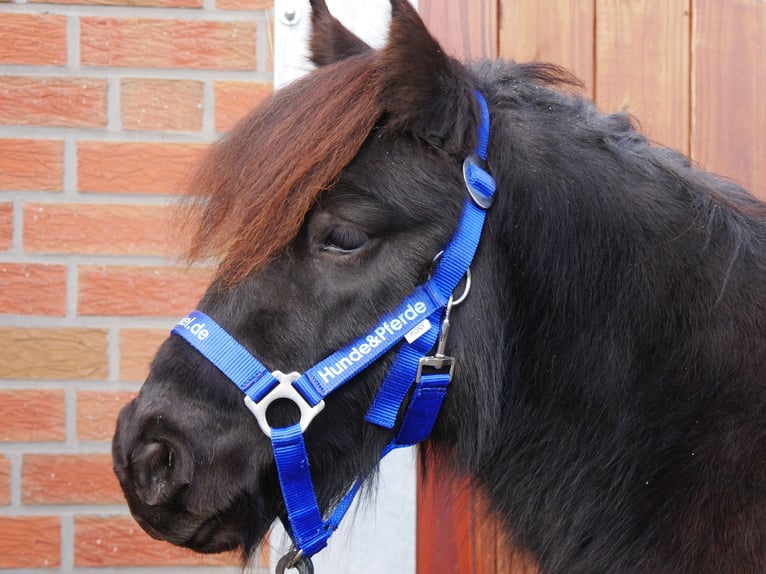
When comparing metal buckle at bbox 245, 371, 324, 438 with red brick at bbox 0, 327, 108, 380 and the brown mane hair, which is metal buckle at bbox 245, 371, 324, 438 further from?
red brick at bbox 0, 327, 108, 380

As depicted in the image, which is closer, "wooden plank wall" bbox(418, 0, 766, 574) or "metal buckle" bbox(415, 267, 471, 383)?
"metal buckle" bbox(415, 267, 471, 383)

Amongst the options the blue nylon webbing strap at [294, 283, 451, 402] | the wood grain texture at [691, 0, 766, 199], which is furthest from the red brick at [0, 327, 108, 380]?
the wood grain texture at [691, 0, 766, 199]

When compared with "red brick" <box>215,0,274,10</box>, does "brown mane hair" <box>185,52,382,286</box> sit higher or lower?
lower

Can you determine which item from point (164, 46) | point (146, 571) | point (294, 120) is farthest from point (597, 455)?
point (164, 46)

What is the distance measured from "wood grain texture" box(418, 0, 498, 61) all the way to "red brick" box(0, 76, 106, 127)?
102cm

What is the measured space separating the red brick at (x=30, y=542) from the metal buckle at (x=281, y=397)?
4.21ft

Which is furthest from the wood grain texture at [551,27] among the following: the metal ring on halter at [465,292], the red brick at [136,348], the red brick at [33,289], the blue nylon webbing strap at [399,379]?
the red brick at [33,289]

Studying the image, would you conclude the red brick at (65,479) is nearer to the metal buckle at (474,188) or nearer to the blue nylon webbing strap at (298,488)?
the blue nylon webbing strap at (298,488)

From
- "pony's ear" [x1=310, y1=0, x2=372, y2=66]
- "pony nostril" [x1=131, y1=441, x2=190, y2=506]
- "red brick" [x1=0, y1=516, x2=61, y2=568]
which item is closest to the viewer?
"pony nostril" [x1=131, y1=441, x2=190, y2=506]

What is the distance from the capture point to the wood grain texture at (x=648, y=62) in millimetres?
2221

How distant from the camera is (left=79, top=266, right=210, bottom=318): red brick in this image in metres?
2.20

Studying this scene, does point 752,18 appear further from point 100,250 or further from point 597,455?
point 100,250

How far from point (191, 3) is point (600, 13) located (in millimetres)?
1233

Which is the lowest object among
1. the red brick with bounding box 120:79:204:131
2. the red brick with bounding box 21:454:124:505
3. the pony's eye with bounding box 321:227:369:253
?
the red brick with bounding box 21:454:124:505
